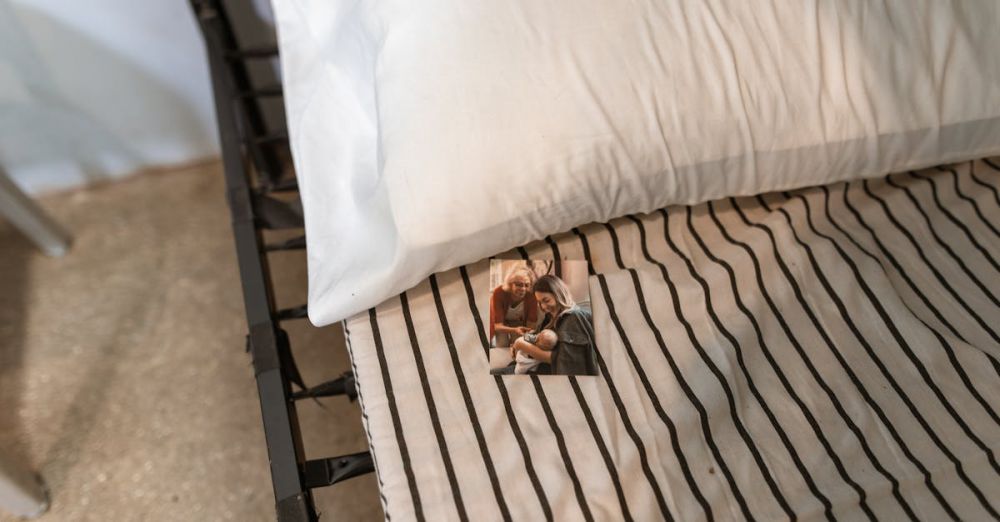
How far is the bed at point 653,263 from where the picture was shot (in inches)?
23.7

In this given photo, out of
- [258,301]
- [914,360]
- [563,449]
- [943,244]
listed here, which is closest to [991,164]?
[943,244]

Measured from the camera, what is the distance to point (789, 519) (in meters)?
0.58

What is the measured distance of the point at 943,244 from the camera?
76cm

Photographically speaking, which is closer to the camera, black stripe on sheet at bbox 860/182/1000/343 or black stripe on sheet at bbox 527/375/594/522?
black stripe on sheet at bbox 527/375/594/522

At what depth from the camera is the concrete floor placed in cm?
103

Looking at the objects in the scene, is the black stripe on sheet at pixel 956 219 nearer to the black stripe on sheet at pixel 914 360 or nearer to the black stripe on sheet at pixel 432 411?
the black stripe on sheet at pixel 914 360

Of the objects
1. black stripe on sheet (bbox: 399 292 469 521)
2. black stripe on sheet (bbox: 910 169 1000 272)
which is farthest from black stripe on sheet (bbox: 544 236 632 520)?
black stripe on sheet (bbox: 910 169 1000 272)

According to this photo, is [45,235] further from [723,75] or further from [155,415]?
[723,75]

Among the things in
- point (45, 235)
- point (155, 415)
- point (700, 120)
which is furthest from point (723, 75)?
point (45, 235)

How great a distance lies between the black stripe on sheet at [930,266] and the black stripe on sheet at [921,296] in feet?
0.10

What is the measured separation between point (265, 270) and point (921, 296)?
0.75 metres

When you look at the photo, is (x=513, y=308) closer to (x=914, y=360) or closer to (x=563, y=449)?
(x=563, y=449)

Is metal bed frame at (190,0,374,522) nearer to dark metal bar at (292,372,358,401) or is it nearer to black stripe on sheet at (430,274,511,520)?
dark metal bar at (292,372,358,401)

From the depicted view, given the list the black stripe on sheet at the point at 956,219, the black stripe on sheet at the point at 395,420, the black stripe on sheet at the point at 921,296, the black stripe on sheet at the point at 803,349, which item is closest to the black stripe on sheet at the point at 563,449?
the black stripe on sheet at the point at 395,420
